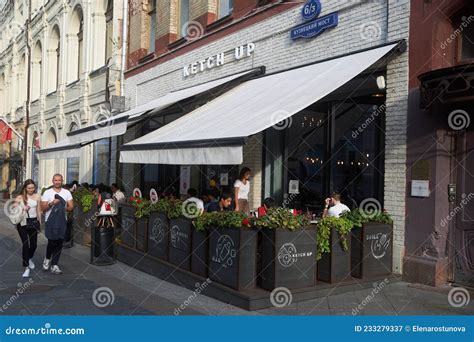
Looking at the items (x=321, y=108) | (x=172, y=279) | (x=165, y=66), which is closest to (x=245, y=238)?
(x=172, y=279)

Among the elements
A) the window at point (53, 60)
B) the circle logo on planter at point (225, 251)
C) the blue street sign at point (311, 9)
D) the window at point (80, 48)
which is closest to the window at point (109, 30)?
the window at point (80, 48)

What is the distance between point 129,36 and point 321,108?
10146 mm

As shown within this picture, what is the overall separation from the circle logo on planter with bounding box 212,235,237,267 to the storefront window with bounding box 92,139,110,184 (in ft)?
41.6

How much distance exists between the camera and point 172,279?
7559 mm

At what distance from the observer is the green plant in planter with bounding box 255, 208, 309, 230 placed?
20.3 feet

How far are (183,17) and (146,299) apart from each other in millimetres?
10351

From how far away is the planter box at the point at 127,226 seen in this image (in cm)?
908

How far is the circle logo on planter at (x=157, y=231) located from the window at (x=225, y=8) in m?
6.44

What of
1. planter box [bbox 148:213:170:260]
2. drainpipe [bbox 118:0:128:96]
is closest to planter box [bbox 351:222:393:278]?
planter box [bbox 148:213:170:260]

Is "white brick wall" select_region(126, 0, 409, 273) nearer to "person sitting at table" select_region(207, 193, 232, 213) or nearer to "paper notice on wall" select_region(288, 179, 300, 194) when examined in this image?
"paper notice on wall" select_region(288, 179, 300, 194)

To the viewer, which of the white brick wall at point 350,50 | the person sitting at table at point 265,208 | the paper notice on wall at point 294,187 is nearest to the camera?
the person sitting at table at point 265,208

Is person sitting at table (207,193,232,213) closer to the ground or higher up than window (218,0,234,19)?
closer to the ground

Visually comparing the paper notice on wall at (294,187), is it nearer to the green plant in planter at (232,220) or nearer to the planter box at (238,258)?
the green plant in planter at (232,220)

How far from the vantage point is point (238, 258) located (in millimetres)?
6113
